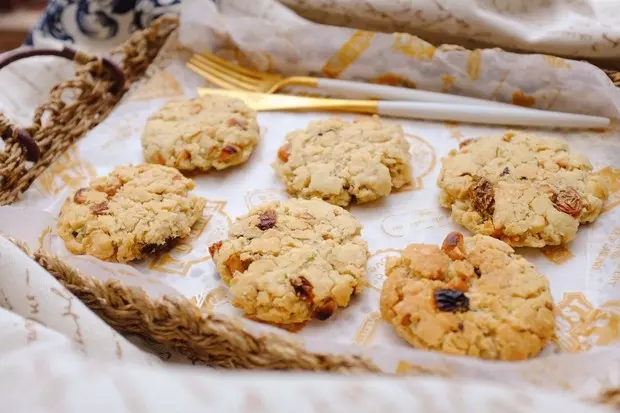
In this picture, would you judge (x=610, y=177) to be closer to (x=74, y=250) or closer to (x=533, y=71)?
(x=533, y=71)

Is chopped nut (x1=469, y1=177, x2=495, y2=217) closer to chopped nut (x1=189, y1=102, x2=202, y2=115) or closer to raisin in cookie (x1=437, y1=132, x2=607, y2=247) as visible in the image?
raisin in cookie (x1=437, y1=132, x2=607, y2=247)

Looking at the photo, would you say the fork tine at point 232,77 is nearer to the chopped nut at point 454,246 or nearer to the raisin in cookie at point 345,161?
the raisin in cookie at point 345,161

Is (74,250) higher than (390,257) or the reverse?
the reverse

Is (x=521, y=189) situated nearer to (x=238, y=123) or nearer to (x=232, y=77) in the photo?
(x=238, y=123)

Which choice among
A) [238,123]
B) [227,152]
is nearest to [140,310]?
[227,152]

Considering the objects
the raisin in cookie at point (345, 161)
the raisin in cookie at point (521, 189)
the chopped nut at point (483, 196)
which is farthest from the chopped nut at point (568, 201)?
the raisin in cookie at point (345, 161)

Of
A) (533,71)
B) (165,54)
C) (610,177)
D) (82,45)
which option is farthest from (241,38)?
(610,177)
